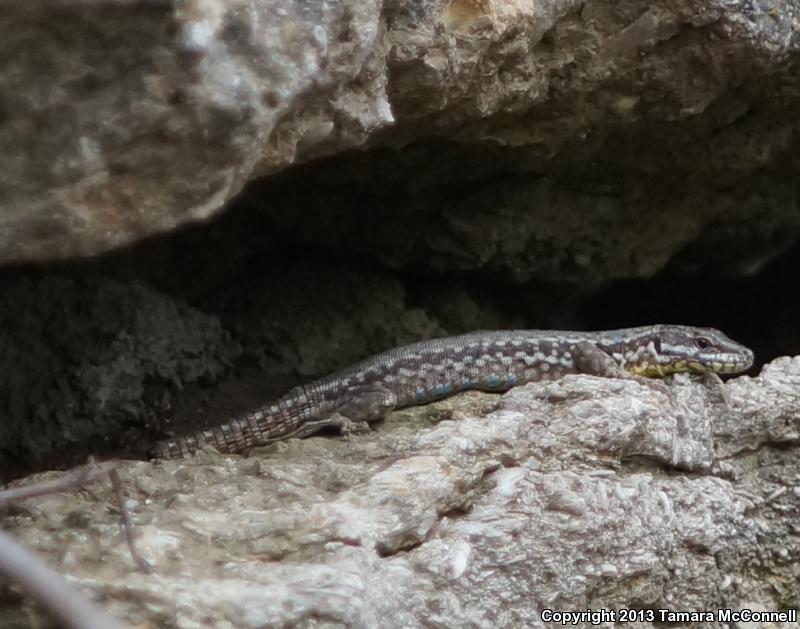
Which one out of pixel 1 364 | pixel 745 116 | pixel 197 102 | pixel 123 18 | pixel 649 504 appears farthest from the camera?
pixel 745 116

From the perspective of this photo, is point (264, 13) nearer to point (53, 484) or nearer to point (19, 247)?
point (19, 247)

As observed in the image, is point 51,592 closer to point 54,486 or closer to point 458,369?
point 54,486

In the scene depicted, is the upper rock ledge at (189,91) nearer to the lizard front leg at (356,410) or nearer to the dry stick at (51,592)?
the lizard front leg at (356,410)

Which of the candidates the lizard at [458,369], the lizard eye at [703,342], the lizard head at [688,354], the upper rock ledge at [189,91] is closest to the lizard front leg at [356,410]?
the lizard at [458,369]

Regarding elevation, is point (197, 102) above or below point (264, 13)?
below

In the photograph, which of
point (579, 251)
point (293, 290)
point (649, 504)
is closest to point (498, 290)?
point (579, 251)

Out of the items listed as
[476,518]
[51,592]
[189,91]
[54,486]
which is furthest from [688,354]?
[51,592]

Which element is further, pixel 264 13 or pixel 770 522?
pixel 770 522
